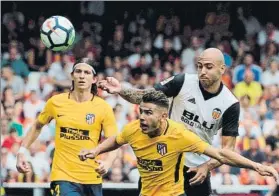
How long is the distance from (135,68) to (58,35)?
27.5ft

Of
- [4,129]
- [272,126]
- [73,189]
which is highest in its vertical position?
[73,189]

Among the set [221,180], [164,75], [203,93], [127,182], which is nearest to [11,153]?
[127,182]

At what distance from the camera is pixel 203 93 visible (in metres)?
10.5

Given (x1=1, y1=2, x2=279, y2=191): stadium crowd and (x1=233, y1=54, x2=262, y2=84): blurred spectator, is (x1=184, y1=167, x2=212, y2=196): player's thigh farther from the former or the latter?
(x1=233, y1=54, x2=262, y2=84): blurred spectator

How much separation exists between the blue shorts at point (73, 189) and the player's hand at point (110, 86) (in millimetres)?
1504

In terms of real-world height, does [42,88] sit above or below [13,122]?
above

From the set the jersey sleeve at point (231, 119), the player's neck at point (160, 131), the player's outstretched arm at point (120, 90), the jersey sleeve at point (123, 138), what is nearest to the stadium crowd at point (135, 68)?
the jersey sleeve at point (231, 119)

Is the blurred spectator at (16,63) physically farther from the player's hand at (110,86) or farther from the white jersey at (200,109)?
the player's hand at (110,86)

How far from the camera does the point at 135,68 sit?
2052cm

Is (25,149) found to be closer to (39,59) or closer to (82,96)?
(82,96)

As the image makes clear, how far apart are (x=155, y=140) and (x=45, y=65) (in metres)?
10.8

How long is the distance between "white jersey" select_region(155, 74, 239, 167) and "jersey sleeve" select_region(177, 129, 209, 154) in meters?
0.80

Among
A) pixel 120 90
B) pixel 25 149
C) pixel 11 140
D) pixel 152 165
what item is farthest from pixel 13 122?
pixel 152 165

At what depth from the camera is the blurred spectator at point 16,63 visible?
64.8ft
